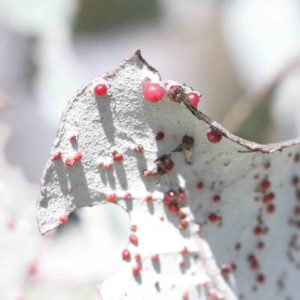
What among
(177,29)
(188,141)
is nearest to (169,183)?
(188,141)

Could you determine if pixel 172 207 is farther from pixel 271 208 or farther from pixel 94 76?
pixel 94 76

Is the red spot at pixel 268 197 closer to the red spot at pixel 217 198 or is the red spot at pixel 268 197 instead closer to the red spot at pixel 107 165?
the red spot at pixel 217 198

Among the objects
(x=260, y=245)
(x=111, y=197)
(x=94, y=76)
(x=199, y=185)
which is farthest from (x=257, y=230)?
(x=94, y=76)

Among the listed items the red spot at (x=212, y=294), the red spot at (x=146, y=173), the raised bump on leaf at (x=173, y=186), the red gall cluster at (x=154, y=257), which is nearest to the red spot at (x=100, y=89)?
the raised bump on leaf at (x=173, y=186)

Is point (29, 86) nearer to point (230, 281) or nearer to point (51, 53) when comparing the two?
point (51, 53)

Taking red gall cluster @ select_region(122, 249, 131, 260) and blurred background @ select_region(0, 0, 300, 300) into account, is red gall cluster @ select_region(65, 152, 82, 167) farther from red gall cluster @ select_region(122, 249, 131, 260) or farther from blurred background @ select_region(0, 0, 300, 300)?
blurred background @ select_region(0, 0, 300, 300)
